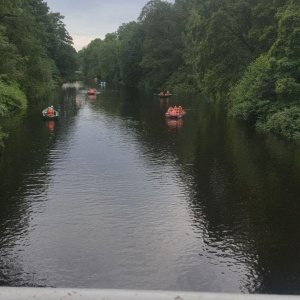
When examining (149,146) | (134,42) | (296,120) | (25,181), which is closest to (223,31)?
(296,120)

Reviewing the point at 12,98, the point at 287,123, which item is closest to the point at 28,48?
the point at 12,98

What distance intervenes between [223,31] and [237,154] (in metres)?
20.8

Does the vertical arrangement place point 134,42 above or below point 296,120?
above

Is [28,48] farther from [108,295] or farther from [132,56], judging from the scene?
[132,56]

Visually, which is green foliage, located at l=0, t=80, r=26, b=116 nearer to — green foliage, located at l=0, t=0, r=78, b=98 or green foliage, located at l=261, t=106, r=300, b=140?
green foliage, located at l=0, t=0, r=78, b=98

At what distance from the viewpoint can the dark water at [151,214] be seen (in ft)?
32.7

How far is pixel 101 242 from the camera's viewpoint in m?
11.8

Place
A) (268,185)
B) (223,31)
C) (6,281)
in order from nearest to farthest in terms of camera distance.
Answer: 1. (6,281)
2. (268,185)
3. (223,31)

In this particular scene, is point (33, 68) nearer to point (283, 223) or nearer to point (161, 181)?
point (161, 181)

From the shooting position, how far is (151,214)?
14.0 meters

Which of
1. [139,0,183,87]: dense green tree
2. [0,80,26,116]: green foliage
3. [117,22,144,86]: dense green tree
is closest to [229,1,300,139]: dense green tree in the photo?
[0,80,26,116]: green foliage

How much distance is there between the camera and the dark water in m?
9.96

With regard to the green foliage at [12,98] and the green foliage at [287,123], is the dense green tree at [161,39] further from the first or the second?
the green foliage at [287,123]

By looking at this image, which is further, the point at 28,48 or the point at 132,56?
the point at 132,56
